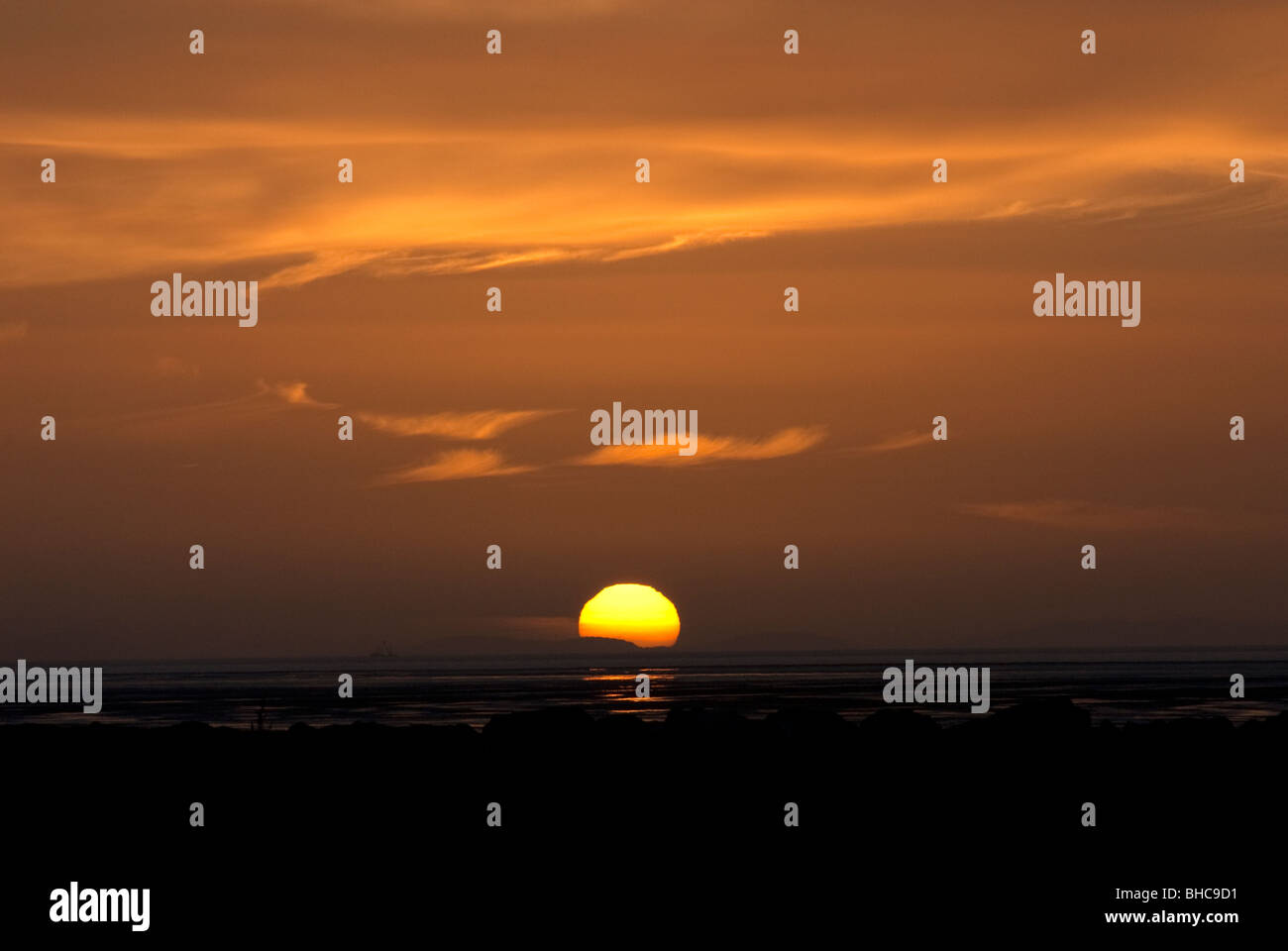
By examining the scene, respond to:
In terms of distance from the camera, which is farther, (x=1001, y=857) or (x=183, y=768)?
(x=183, y=768)

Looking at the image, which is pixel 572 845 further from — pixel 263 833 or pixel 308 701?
pixel 308 701

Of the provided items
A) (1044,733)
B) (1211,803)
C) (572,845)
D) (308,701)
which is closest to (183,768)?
(572,845)

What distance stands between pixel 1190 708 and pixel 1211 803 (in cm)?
4454
